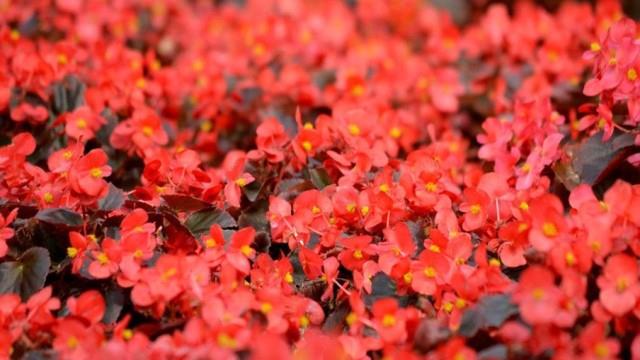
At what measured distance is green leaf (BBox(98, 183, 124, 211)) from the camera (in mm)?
1698

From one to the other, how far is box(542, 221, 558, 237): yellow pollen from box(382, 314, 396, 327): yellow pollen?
318 millimetres

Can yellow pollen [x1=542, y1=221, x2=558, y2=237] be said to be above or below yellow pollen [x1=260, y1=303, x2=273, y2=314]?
above

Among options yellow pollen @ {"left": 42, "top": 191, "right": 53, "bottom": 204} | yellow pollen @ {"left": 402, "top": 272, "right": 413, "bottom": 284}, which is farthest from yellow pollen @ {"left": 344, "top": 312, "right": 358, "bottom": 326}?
yellow pollen @ {"left": 42, "top": 191, "right": 53, "bottom": 204}

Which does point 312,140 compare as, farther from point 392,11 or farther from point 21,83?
point 392,11

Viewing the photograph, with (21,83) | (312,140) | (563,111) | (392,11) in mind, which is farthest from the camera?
(392,11)

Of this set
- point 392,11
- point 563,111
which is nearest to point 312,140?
point 563,111

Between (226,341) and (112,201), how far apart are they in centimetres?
48

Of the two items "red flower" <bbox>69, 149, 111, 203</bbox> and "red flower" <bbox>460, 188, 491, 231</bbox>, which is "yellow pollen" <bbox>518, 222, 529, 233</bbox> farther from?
→ "red flower" <bbox>69, 149, 111, 203</bbox>

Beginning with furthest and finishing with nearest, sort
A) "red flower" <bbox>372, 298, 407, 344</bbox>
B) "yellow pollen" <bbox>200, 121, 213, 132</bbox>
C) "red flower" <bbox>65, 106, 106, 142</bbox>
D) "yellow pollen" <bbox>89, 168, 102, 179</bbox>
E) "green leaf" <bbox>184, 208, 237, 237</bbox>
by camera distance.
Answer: "yellow pollen" <bbox>200, 121, 213, 132</bbox>, "red flower" <bbox>65, 106, 106, 142</bbox>, "green leaf" <bbox>184, 208, 237, 237</bbox>, "yellow pollen" <bbox>89, 168, 102, 179</bbox>, "red flower" <bbox>372, 298, 407, 344</bbox>

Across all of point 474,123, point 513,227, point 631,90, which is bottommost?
point 474,123

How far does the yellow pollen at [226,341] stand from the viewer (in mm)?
1387

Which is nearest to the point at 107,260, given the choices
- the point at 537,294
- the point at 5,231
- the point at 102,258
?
the point at 102,258

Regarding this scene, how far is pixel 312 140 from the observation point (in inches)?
79.2

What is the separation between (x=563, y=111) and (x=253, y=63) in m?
1.11
